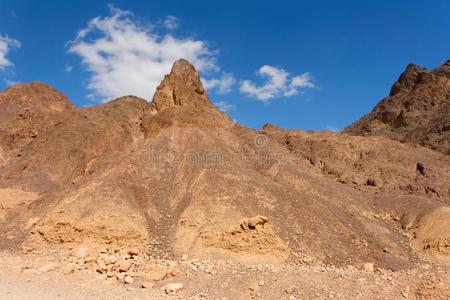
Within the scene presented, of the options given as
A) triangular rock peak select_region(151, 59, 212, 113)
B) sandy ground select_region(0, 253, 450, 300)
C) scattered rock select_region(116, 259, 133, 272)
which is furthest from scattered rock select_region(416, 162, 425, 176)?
scattered rock select_region(116, 259, 133, 272)

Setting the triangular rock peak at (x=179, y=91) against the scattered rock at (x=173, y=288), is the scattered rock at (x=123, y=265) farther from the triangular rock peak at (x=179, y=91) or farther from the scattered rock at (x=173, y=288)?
the triangular rock peak at (x=179, y=91)

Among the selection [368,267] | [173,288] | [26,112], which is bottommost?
[173,288]

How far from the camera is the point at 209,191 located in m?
26.2

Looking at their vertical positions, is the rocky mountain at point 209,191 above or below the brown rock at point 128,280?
above

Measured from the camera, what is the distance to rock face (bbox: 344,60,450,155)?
5269cm

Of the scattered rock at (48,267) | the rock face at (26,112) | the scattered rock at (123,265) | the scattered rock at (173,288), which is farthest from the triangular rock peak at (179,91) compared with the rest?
the scattered rock at (173,288)

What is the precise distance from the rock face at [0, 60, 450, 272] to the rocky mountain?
101 mm

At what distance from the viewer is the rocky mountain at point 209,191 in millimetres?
22594

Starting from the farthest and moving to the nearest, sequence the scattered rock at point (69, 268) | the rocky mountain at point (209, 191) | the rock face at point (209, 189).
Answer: the rock face at point (209, 189) < the rocky mountain at point (209, 191) < the scattered rock at point (69, 268)

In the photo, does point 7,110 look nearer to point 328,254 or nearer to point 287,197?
point 287,197

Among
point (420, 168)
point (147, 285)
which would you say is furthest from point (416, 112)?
point (147, 285)

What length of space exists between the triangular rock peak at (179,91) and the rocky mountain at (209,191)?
131mm

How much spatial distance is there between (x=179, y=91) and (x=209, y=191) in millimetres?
16882

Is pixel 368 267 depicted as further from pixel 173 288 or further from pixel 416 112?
pixel 416 112
